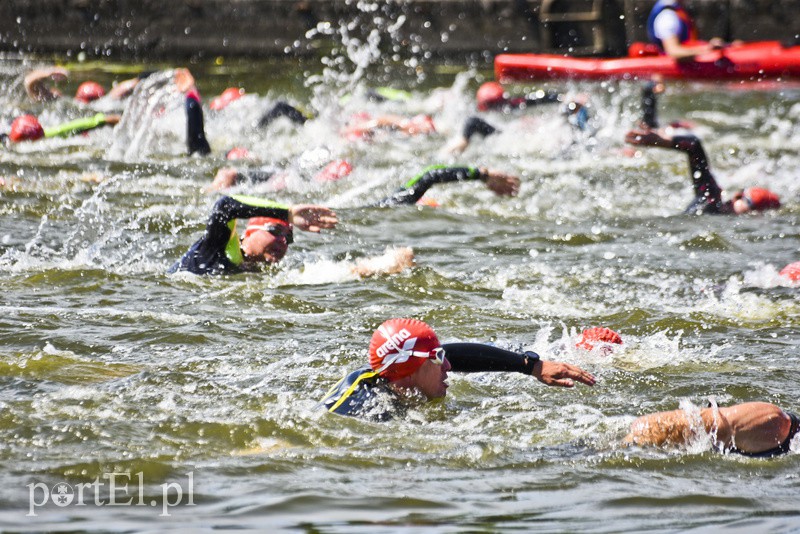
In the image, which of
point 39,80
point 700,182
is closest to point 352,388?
point 700,182

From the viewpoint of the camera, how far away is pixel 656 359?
7.14 metres

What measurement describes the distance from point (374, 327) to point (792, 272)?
10.7ft

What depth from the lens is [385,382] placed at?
587 centimetres

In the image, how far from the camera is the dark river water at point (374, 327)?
5.14 metres

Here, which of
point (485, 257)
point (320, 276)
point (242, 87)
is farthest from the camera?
point (242, 87)

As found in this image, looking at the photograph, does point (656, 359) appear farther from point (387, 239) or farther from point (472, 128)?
point (472, 128)

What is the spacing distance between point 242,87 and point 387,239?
9400 mm

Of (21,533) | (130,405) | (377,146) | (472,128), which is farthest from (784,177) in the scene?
(21,533)

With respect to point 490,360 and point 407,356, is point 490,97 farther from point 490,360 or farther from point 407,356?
point 407,356

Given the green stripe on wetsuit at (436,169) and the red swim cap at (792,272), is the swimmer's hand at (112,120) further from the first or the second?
the red swim cap at (792,272)

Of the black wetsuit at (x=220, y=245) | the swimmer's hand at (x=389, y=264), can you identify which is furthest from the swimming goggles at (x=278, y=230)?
the swimmer's hand at (x=389, y=264)

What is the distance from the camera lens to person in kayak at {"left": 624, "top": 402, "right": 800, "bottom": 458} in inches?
217

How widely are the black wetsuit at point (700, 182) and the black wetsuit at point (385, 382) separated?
4730 mm

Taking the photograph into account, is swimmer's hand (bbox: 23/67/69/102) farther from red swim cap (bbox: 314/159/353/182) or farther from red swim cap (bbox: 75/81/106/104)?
red swim cap (bbox: 314/159/353/182)
